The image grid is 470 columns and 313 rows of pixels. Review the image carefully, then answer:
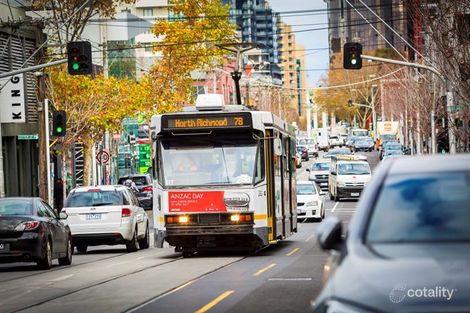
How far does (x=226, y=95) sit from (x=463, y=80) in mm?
101582

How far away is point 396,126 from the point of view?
5418 inches

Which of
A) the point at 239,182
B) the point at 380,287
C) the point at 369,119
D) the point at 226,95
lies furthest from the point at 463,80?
the point at 369,119

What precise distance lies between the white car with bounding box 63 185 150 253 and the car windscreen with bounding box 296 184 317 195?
685 inches

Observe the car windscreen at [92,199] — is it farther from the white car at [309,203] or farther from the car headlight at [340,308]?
the car headlight at [340,308]

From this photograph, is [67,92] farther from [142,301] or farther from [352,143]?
[352,143]


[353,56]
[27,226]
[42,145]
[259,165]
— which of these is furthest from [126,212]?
[353,56]

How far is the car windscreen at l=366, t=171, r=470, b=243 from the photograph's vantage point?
7.70 m

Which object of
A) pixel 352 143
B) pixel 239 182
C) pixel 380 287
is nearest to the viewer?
→ pixel 380 287

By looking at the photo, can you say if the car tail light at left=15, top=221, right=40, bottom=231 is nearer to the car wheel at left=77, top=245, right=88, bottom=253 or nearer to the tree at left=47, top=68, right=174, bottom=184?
the car wheel at left=77, top=245, right=88, bottom=253

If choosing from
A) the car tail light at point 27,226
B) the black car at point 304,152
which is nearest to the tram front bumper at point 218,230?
the car tail light at point 27,226

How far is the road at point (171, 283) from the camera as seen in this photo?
16.9 m

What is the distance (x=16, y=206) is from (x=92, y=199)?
616 cm

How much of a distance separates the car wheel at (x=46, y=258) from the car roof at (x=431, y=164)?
59.2 feet

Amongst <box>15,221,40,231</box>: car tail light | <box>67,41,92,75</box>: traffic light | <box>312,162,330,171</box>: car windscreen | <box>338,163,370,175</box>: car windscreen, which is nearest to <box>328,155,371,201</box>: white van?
<box>338,163,370,175</box>: car windscreen
